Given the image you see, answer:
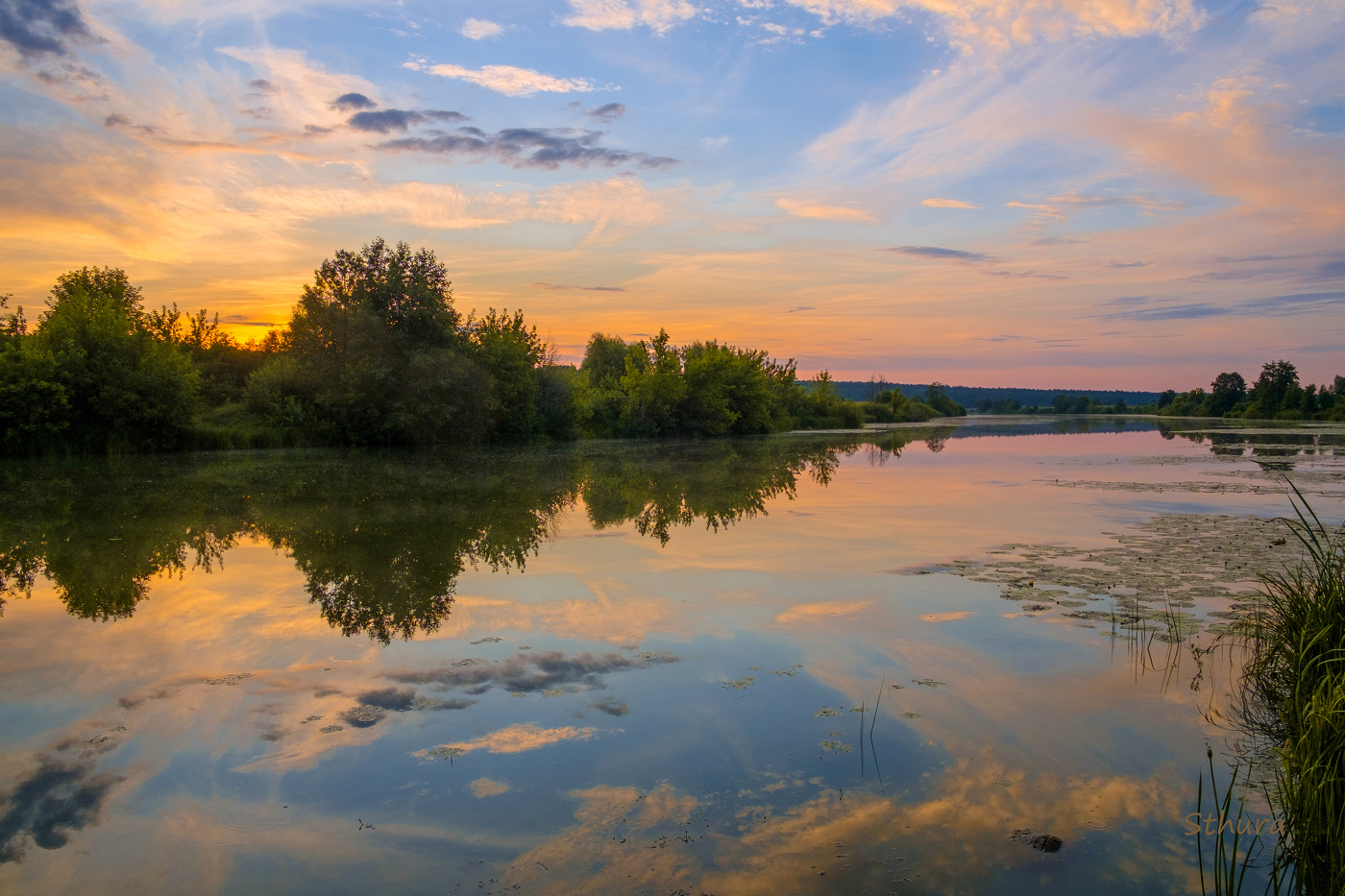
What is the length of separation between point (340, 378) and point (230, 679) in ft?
97.9

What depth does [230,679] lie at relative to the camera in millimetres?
5852

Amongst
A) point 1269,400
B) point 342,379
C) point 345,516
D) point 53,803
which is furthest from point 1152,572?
point 1269,400

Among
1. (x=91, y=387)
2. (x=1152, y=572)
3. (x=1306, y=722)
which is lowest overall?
(x=1152, y=572)

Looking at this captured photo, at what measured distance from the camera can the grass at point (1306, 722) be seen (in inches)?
118

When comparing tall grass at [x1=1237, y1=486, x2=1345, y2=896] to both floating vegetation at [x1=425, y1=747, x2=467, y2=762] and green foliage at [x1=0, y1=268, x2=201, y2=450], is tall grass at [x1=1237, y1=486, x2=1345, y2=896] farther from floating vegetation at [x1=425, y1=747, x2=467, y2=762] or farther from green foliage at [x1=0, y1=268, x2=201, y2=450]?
green foliage at [x1=0, y1=268, x2=201, y2=450]

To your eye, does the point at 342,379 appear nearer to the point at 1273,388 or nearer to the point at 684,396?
the point at 684,396

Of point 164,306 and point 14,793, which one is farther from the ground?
point 164,306

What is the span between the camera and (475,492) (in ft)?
56.4

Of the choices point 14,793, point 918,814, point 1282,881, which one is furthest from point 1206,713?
point 14,793

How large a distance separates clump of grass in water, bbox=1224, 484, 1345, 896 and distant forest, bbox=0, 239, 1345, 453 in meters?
30.9

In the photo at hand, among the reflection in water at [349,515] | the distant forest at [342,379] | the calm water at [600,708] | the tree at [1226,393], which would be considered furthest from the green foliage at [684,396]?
the tree at [1226,393]

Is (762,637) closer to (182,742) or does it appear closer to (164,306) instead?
(182,742)

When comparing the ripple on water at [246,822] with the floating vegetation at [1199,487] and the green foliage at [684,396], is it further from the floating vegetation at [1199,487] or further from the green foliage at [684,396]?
the green foliage at [684,396]

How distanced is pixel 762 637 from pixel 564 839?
3360mm
